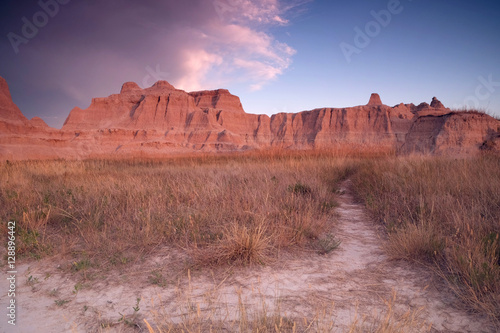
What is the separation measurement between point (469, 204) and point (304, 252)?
266 centimetres

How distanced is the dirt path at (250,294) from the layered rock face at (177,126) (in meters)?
30.3

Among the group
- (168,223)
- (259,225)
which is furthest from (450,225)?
(168,223)

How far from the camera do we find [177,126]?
5419 cm

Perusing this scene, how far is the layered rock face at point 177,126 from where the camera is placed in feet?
119

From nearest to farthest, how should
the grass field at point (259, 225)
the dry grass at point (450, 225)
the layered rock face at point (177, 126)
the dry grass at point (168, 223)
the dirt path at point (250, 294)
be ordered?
the dirt path at point (250, 294)
the dry grass at point (450, 225)
the grass field at point (259, 225)
the dry grass at point (168, 223)
the layered rock face at point (177, 126)

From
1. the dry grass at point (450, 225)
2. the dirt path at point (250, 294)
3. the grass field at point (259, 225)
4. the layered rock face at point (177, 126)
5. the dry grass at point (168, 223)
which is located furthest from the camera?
the layered rock face at point (177, 126)

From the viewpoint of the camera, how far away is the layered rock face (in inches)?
1425

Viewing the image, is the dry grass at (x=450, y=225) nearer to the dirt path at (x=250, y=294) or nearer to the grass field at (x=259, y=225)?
the grass field at (x=259, y=225)

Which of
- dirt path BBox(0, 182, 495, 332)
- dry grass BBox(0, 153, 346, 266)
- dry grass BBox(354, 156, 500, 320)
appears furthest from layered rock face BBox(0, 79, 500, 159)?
dirt path BBox(0, 182, 495, 332)

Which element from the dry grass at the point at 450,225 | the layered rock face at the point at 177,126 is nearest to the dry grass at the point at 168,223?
the dry grass at the point at 450,225

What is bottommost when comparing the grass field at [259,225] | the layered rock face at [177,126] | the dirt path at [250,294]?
the dirt path at [250,294]

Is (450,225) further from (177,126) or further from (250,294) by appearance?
(177,126)

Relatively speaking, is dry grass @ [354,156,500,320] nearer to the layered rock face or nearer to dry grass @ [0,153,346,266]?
dry grass @ [0,153,346,266]

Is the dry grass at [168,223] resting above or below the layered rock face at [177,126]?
below
